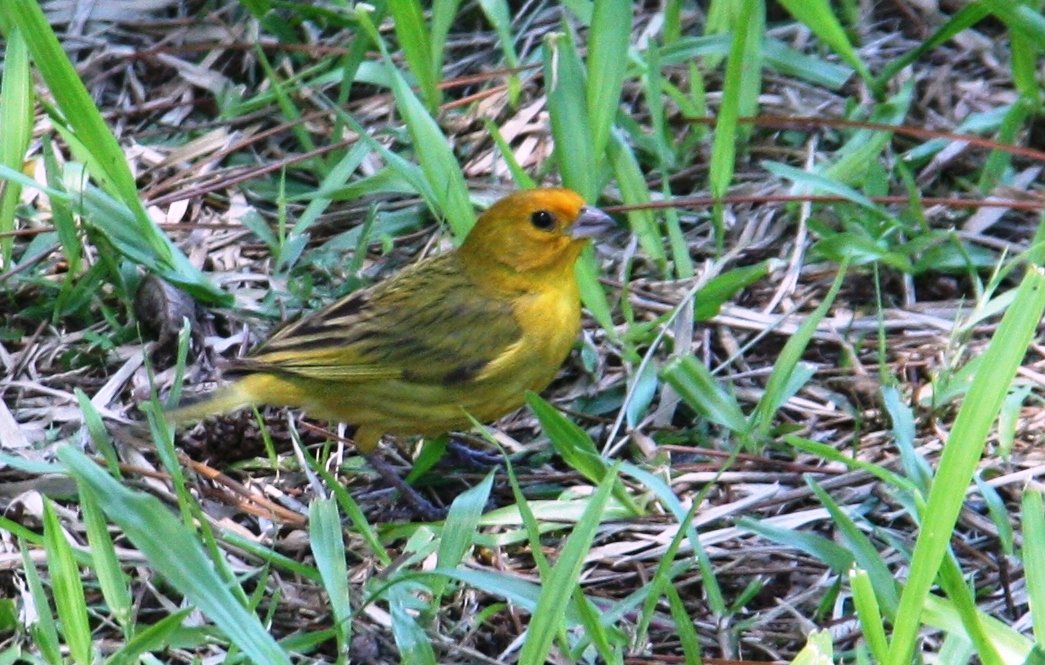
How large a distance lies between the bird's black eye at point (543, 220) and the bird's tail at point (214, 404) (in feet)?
3.02

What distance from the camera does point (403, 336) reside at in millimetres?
4461

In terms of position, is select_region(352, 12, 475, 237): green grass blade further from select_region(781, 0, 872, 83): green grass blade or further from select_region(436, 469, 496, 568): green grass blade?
select_region(781, 0, 872, 83): green grass blade

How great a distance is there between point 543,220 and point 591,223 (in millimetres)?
138

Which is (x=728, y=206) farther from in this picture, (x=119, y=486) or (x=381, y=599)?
(x=119, y=486)

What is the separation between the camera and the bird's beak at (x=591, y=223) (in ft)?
14.7

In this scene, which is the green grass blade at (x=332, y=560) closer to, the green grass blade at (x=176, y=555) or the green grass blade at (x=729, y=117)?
the green grass blade at (x=176, y=555)

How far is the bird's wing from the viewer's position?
435cm

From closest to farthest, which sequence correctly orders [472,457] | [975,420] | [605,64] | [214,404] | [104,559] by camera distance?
[975,420] < [104,559] < [214,404] < [472,457] < [605,64]

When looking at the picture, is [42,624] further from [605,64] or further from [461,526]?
[605,64]

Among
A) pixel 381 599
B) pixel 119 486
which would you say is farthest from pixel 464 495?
pixel 119 486

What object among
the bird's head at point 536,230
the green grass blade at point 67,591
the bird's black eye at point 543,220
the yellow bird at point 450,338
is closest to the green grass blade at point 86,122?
the yellow bird at point 450,338

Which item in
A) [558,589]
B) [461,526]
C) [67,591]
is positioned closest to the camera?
[558,589]

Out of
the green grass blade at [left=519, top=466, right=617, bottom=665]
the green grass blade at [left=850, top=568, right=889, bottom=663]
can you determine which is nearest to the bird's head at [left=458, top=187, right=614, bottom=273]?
the green grass blade at [left=519, top=466, right=617, bottom=665]

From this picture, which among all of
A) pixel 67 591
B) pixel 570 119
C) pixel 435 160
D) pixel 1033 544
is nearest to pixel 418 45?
pixel 435 160
